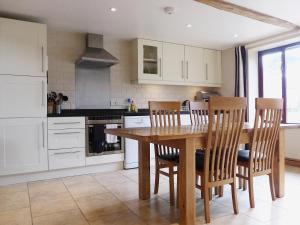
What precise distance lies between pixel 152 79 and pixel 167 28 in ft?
3.09

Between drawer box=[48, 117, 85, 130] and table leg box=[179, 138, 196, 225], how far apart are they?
6.52 feet

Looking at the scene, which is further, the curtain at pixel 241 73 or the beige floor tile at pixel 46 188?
the curtain at pixel 241 73

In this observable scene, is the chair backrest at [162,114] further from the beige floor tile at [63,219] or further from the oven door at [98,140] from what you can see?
the oven door at [98,140]

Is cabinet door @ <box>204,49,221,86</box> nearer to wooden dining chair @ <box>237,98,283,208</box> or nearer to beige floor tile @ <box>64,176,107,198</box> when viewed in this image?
wooden dining chair @ <box>237,98,283,208</box>

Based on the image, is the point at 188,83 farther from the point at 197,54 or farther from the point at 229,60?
the point at 229,60

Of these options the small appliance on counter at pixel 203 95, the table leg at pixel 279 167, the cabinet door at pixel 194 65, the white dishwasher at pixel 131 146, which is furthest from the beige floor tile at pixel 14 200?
the small appliance on counter at pixel 203 95

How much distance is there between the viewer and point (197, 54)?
4930mm

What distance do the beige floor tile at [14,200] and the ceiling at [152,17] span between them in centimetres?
215

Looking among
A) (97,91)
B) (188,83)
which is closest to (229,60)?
(188,83)

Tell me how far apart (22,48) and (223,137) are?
2675 mm

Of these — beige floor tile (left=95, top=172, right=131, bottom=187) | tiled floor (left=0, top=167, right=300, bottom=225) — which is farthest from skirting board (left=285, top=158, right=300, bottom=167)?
beige floor tile (left=95, top=172, right=131, bottom=187)

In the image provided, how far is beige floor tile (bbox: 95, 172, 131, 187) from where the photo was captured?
3127 millimetres

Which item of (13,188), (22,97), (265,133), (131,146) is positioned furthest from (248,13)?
(13,188)

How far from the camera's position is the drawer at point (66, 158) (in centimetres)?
333
